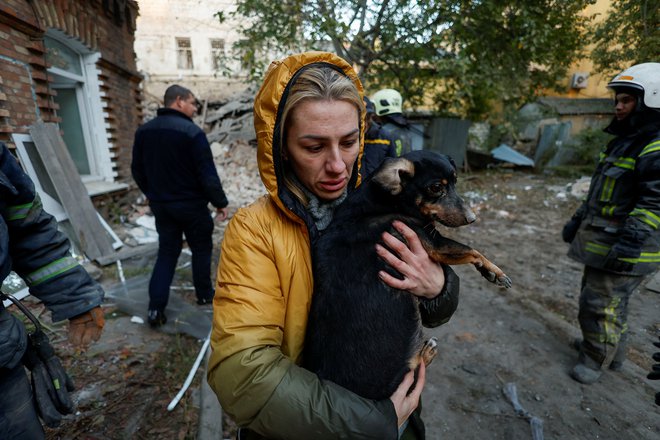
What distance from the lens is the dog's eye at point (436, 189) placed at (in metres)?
1.64

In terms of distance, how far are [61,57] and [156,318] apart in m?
5.55

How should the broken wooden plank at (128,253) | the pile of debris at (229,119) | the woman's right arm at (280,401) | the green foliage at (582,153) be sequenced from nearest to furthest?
the woman's right arm at (280,401) < the broken wooden plank at (128,253) < the green foliage at (582,153) < the pile of debris at (229,119)

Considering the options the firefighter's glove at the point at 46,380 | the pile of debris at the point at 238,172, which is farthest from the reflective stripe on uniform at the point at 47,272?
the pile of debris at the point at 238,172

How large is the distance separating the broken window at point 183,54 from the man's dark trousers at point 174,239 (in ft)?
59.2

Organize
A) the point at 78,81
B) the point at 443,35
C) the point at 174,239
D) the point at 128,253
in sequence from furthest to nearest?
the point at 443,35 → the point at 78,81 → the point at 128,253 → the point at 174,239

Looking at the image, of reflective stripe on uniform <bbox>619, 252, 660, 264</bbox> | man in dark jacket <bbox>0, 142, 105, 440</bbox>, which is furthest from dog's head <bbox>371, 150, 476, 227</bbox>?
reflective stripe on uniform <bbox>619, 252, 660, 264</bbox>

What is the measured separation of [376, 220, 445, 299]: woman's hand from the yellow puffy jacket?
0.34m

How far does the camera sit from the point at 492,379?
3299 millimetres

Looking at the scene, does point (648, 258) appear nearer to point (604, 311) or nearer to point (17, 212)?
point (604, 311)

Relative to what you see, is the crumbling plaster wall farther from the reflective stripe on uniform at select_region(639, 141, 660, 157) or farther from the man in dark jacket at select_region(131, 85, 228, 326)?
the reflective stripe on uniform at select_region(639, 141, 660, 157)

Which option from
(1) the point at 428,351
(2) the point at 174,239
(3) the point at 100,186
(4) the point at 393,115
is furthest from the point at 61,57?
(1) the point at 428,351

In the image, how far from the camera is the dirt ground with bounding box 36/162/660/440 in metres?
2.74

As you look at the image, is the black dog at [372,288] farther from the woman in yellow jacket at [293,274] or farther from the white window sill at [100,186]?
the white window sill at [100,186]

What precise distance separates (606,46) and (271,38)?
11525mm
